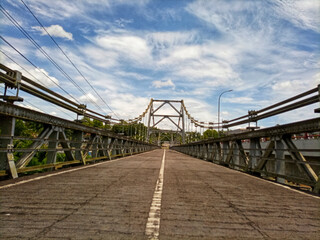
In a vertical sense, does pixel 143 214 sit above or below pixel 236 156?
below

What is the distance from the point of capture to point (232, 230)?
7.82 feet

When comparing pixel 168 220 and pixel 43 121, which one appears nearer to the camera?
pixel 168 220

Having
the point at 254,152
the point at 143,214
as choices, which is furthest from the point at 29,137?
the point at 254,152

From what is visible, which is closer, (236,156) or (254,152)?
(254,152)

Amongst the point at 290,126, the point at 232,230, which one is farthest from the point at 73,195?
the point at 290,126

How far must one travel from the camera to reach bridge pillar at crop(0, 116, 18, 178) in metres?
4.88

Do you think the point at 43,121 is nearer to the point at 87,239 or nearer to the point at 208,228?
the point at 87,239

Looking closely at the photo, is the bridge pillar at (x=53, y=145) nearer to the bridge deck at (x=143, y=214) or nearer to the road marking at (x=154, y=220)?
the bridge deck at (x=143, y=214)

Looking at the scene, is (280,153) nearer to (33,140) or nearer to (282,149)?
(282,149)

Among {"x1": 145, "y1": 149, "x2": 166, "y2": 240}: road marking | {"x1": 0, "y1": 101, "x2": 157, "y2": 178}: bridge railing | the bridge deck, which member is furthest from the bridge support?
{"x1": 0, "y1": 101, "x2": 157, "y2": 178}: bridge railing

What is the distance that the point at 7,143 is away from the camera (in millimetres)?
4902

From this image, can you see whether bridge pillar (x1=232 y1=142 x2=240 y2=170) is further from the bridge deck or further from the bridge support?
the bridge deck

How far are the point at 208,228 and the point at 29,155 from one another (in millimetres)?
4857

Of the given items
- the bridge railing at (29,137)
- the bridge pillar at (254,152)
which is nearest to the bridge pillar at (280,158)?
the bridge pillar at (254,152)
